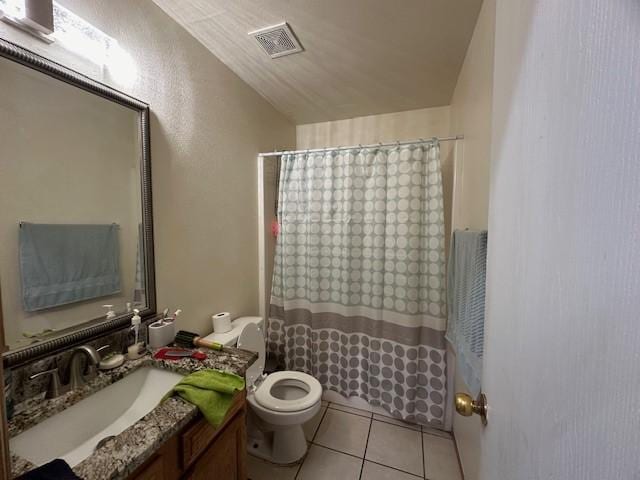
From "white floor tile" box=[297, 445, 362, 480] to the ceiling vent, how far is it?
2452 mm

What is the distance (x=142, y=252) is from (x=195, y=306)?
17.3 inches

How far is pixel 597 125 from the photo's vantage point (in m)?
0.26

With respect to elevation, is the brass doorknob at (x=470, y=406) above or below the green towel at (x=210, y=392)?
above

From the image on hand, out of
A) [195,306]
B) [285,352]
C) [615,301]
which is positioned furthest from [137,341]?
[615,301]

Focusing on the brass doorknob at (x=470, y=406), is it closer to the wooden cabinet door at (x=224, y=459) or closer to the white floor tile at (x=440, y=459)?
the wooden cabinet door at (x=224, y=459)

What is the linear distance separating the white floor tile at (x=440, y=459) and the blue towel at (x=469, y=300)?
0.75 metres

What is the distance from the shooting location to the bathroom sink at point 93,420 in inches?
28.0

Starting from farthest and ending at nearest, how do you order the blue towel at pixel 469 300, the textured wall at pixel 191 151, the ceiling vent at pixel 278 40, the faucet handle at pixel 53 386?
the ceiling vent at pixel 278 40
the textured wall at pixel 191 151
the blue towel at pixel 469 300
the faucet handle at pixel 53 386

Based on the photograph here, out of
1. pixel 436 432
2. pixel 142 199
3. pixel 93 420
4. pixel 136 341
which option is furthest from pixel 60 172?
pixel 436 432

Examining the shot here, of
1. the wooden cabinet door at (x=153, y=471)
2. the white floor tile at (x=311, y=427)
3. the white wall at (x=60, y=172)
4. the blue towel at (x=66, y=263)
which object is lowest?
the white floor tile at (x=311, y=427)

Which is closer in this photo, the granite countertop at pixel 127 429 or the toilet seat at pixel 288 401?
the granite countertop at pixel 127 429

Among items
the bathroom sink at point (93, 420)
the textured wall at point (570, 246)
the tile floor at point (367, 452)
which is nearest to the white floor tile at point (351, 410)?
the tile floor at point (367, 452)

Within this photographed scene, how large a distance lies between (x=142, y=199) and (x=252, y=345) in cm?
105

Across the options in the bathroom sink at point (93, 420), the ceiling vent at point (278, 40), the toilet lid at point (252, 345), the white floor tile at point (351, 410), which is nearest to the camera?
the bathroom sink at point (93, 420)
